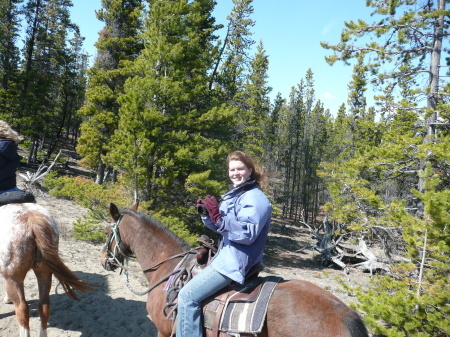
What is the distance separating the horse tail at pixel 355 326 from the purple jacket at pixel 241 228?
0.92m

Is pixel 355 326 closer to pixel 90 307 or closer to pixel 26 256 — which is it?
pixel 26 256

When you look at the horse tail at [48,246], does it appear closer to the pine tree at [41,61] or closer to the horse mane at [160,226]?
the horse mane at [160,226]

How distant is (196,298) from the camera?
2820 mm

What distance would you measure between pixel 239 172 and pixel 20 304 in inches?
158

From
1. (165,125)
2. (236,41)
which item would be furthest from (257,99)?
(165,125)

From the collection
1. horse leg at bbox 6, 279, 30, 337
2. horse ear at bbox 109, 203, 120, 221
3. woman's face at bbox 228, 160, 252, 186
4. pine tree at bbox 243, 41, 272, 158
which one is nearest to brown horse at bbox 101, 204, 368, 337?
horse ear at bbox 109, 203, 120, 221

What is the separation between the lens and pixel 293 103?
153 feet

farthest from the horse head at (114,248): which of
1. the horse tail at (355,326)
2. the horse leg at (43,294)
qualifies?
the horse tail at (355,326)

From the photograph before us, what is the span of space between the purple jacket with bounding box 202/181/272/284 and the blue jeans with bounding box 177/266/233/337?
11cm

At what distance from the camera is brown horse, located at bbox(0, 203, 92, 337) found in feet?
13.9

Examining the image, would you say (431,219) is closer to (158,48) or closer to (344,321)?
(344,321)

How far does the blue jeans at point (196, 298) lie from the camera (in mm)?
2777

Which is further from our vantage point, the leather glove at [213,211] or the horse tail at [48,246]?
the horse tail at [48,246]

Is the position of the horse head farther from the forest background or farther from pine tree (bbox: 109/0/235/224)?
pine tree (bbox: 109/0/235/224)
